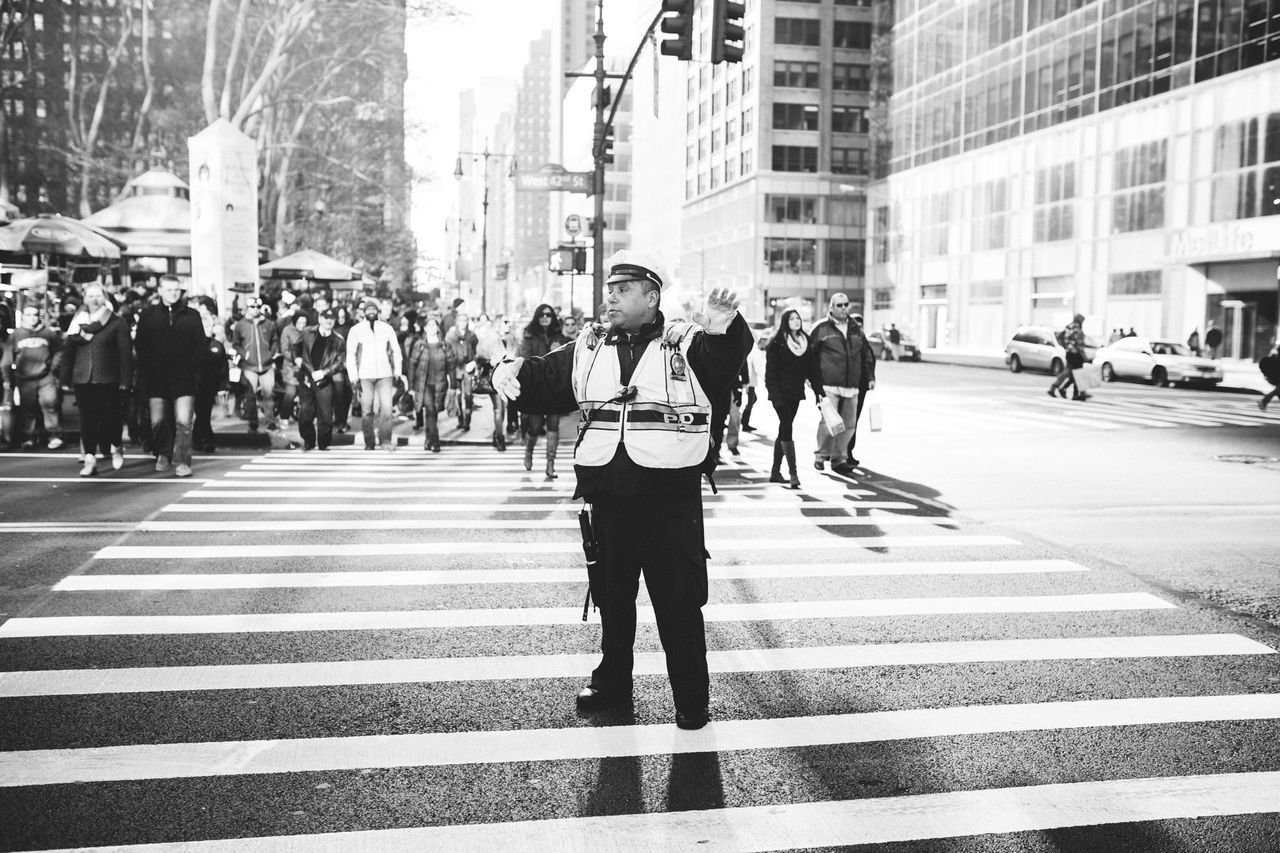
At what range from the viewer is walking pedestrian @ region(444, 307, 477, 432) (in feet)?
58.2

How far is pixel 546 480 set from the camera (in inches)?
513

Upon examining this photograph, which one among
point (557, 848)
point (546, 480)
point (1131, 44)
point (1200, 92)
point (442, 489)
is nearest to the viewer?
point (557, 848)

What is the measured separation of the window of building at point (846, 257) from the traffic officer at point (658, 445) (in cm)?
8329

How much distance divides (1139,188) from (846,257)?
4036 centimetres

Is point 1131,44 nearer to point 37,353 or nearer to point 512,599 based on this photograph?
point 37,353

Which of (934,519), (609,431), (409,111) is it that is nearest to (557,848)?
(609,431)

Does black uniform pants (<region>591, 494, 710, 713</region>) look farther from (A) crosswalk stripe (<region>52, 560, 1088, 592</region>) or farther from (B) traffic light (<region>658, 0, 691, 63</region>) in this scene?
(B) traffic light (<region>658, 0, 691, 63</region>)

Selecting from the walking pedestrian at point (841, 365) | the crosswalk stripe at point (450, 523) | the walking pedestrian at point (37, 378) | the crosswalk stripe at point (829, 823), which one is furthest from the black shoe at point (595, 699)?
the walking pedestrian at point (37, 378)

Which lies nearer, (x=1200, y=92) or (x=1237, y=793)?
(x=1237, y=793)

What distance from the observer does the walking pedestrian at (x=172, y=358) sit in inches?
487

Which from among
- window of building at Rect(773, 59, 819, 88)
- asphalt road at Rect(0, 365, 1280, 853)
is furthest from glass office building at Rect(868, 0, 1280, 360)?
asphalt road at Rect(0, 365, 1280, 853)

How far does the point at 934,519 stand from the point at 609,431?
6.25m

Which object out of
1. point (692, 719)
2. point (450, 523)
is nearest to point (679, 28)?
point (450, 523)

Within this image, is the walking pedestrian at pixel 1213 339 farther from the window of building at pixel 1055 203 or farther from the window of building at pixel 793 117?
the window of building at pixel 793 117
